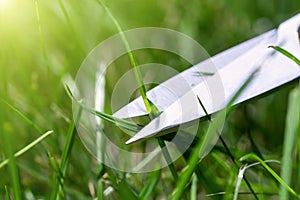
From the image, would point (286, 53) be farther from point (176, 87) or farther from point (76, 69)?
point (76, 69)

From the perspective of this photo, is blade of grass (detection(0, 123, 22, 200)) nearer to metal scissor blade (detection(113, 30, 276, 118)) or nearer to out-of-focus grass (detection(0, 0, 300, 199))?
out-of-focus grass (detection(0, 0, 300, 199))

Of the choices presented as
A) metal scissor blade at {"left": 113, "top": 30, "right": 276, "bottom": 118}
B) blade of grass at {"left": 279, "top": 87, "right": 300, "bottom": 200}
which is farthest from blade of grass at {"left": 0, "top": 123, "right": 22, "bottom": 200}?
blade of grass at {"left": 279, "top": 87, "right": 300, "bottom": 200}

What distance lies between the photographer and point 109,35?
1396 mm

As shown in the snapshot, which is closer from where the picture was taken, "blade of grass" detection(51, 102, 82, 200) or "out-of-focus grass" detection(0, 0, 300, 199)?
"blade of grass" detection(51, 102, 82, 200)

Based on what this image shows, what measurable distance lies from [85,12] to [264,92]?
2.80ft

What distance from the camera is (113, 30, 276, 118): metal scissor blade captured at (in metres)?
0.65

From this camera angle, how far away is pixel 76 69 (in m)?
1.23

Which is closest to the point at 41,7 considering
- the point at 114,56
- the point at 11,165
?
the point at 114,56

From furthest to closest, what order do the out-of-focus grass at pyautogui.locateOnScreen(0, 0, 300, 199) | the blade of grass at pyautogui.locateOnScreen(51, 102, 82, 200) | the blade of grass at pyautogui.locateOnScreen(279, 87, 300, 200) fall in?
the out-of-focus grass at pyautogui.locateOnScreen(0, 0, 300, 199) → the blade of grass at pyautogui.locateOnScreen(51, 102, 82, 200) → the blade of grass at pyautogui.locateOnScreen(279, 87, 300, 200)

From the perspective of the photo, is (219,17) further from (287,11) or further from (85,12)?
(85,12)

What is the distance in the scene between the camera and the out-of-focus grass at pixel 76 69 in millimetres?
877

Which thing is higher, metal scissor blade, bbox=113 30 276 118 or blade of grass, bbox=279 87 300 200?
metal scissor blade, bbox=113 30 276 118

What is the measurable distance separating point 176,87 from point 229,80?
0.06 m

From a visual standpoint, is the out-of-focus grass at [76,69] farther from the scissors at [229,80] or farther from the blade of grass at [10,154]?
the scissors at [229,80]
